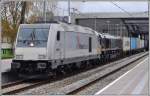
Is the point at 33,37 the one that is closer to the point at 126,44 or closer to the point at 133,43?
the point at 126,44

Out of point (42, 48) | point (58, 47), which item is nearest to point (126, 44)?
point (58, 47)

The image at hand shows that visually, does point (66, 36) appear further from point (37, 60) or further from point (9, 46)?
point (9, 46)

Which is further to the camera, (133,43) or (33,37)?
(133,43)

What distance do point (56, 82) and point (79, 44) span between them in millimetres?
4947

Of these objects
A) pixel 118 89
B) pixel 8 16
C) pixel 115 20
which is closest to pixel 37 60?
pixel 118 89

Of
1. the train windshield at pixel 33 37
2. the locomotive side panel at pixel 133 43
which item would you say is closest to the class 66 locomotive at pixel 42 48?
the train windshield at pixel 33 37

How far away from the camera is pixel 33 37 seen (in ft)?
61.5

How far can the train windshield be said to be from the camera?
18.6m

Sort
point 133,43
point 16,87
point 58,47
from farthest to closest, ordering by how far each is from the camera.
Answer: point 133,43 < point 58,47 < point 16,87

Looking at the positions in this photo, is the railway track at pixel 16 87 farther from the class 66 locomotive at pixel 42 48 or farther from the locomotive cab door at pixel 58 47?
the locomotive cab door at pixel 58 47

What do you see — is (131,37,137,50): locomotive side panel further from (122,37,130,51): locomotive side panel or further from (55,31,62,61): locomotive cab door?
(55,31,62,61): locomotive cab door

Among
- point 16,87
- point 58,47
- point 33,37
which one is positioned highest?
point 33,37

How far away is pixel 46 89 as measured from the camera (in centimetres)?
1622

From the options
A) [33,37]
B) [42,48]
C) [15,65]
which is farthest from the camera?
[33,37]
